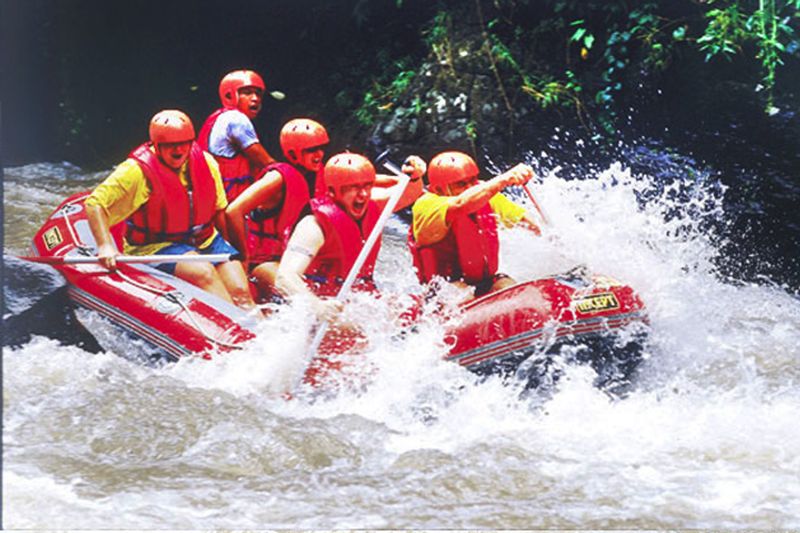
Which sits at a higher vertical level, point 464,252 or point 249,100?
point 249,100

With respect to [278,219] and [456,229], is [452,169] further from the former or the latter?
[278,219]

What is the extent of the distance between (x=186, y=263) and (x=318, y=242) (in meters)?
0.38

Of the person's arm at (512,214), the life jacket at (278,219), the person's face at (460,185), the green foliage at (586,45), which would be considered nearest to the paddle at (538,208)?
the person's arm at (512,214)

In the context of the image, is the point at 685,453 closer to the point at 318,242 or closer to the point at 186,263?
the point at 318,242

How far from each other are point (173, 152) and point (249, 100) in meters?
0.32

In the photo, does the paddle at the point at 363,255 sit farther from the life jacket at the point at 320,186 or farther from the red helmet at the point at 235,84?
the red helmet at the point at 235,84

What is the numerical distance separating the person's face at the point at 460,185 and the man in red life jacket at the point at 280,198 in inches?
9.9

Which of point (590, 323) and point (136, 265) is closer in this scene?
point (590, 323)

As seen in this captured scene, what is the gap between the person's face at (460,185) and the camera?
110 inches

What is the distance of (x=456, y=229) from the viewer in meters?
2.80

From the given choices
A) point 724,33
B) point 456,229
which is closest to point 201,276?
point 456,229

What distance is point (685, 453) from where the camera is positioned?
247 cm

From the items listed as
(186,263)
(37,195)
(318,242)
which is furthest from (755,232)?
(37,195)

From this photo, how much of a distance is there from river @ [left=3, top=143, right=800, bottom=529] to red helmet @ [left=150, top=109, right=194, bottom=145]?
190 millimetres
